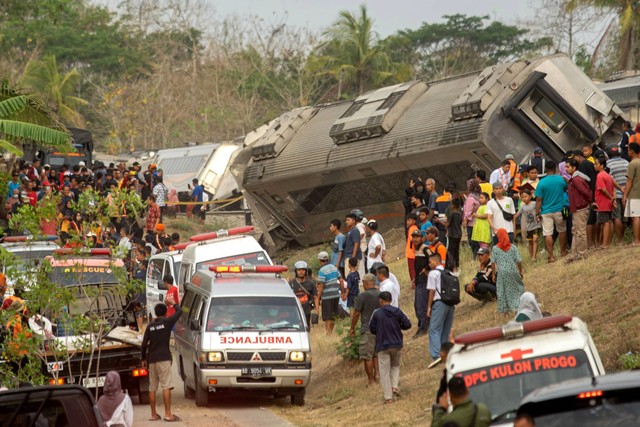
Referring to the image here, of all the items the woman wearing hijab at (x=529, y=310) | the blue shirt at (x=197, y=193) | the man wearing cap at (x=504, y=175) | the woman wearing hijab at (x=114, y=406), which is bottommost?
the woman wearing hijab at (x=114, y=406)

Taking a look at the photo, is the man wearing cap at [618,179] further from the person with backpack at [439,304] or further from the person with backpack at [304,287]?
the person with backpack at [304,287]

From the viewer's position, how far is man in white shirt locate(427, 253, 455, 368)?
1816cm

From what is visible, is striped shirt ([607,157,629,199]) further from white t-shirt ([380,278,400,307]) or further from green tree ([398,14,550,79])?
green tree ([398,14,550,79])

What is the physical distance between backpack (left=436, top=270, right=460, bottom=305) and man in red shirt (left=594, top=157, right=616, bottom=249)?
376 cm

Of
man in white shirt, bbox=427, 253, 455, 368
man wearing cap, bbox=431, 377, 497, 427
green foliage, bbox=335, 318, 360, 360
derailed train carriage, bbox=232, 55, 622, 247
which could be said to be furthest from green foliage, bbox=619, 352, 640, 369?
derailed train carriage, bbox=232, 55, 622, 247

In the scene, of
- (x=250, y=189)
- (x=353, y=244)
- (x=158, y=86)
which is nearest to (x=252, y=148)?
(x=250, y=189)

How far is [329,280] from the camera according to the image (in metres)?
23.4

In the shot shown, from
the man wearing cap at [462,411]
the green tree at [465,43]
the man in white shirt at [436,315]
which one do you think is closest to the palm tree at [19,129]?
the man in white shirt at [436,315]

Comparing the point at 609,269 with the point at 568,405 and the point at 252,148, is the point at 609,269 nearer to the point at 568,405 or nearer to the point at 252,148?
the point at 568,405

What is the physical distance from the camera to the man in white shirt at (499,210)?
21.7 meters

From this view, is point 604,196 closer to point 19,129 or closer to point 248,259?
point 248,259

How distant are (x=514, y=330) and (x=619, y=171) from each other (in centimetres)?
1050

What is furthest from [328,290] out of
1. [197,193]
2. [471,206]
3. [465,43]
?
[465,43]

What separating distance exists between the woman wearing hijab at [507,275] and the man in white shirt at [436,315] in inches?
31.5
